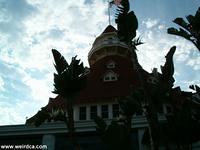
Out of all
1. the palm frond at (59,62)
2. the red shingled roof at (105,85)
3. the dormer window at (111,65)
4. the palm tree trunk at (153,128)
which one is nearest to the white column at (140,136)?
the red shingled roof at (105,85)

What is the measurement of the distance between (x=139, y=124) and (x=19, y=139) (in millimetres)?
8581

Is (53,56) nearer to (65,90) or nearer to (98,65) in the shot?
(65,90)

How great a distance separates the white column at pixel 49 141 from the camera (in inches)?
773

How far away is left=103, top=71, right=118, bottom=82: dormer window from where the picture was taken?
2886 centimetres

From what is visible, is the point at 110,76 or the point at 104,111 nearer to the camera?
the point at 104,111

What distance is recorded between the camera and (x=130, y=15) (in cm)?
1434

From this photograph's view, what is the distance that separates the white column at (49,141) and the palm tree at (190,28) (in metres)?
11.0

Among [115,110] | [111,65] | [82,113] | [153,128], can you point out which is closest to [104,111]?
[115,110]

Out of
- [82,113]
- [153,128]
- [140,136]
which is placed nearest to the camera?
[153,128]

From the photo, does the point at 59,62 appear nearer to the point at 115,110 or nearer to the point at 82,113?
the point at 115,110

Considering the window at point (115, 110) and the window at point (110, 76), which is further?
the window at point (110, 76)

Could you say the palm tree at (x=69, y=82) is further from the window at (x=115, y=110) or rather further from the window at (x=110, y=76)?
the window at (x=110, y=76)

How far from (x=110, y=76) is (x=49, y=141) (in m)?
11.2

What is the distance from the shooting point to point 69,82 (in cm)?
1418
